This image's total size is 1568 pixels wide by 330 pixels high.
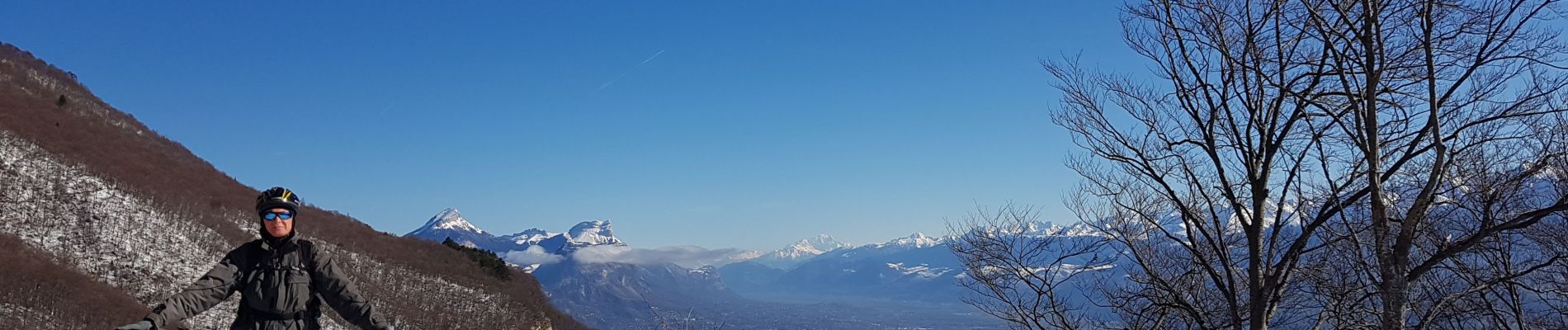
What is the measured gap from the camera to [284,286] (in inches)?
185

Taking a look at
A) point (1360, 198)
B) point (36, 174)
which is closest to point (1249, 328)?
point (1360, 198)

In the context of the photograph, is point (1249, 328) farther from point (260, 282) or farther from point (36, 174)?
point (36, 174)

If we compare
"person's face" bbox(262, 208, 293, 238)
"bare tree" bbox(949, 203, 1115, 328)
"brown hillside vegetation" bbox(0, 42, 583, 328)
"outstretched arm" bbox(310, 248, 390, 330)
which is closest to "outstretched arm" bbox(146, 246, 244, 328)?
"person's face" bbox(262, 208, 293, 238)

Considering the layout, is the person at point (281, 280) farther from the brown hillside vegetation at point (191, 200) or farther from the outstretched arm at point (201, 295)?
the brown hillside vegetation at point (191, 200)

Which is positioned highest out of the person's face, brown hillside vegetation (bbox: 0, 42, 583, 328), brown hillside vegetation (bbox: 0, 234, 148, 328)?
brown hillside vegetation (bbox: 0, 42, 583, 328)

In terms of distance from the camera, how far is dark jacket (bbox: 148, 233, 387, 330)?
459 centimetres

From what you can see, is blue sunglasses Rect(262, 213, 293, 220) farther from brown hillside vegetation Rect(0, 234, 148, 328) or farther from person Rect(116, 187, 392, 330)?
brown hillside vegetation Rect(0, 234, 148, 328)

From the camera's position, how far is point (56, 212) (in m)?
27.8

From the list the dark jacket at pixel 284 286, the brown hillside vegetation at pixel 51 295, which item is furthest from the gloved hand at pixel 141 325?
the brown hillside vegetation at pixel 51 295

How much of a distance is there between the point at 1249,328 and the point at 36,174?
39.2 m

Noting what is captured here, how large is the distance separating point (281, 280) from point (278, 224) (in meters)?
0.33

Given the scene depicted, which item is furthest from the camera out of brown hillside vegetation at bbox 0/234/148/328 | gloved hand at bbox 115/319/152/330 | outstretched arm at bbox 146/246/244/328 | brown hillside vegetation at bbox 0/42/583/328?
brown hillside vegetation at bbox 0/42/583/328

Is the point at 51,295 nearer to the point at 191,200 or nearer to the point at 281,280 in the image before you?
the point at 191,200

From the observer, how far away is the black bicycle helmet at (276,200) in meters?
4.65
